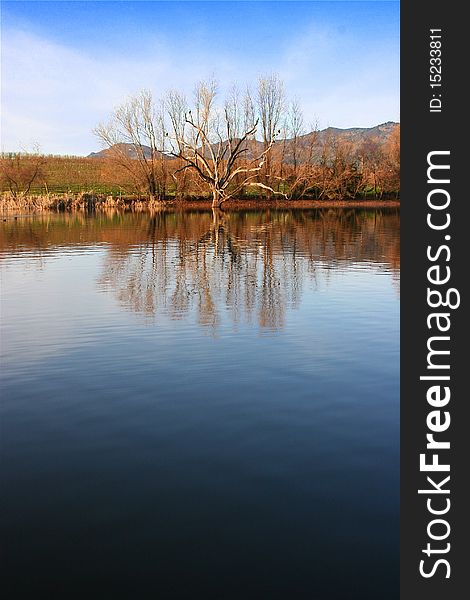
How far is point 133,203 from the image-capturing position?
72.9 metres

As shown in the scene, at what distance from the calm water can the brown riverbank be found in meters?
50.3

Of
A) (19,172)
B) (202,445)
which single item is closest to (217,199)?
(19,172)

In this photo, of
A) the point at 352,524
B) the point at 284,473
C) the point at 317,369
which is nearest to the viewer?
the point at 352,524

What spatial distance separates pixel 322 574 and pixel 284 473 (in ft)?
5.07

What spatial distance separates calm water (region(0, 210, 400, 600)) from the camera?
177 inches

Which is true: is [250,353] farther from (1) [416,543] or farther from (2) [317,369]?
(1) [416,543]

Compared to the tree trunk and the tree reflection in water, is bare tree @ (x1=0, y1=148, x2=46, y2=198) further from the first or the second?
the tree reflection in water

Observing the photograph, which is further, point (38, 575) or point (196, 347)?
point (196, 347)

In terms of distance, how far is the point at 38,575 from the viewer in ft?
14.6

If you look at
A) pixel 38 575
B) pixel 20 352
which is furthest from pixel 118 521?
pixel 20 352

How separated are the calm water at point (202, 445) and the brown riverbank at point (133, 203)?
1981 inches

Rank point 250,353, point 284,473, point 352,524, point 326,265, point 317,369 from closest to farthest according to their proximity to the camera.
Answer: point 352,524 < point 284,473 < point 317,369 < point 250,353 < point 326,265

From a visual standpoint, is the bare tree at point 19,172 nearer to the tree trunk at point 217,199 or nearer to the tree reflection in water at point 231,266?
the tree trunk at point 217,199

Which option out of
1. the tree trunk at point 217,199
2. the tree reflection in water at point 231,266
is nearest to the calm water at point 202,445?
the tree reflection in water at point 231,266
